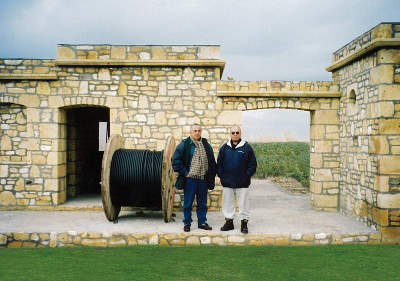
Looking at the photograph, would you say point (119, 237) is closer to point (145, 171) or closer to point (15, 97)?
point (145, 171)

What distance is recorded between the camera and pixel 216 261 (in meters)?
5.11

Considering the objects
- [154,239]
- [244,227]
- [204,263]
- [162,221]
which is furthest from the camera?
[162,221]

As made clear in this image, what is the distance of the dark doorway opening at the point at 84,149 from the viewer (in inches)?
373

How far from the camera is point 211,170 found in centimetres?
639

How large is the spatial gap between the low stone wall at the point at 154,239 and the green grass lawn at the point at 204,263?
190mm

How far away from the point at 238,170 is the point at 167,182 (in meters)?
1.25

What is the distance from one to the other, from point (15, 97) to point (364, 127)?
24.3 ft

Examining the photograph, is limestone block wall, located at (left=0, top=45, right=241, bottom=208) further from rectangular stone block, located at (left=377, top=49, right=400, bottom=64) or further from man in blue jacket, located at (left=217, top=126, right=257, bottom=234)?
rectangular stone block, located at (left=377, top=49, right=400, bottom=64)

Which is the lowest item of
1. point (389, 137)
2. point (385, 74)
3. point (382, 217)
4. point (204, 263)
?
point (204, 263)

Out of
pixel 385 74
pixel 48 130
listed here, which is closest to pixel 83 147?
pixel 48 130

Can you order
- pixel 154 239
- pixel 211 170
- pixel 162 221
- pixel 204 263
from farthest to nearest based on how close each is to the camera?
pixel 162 221
pixel 211 170
pixel 154 239
pixel 204 263

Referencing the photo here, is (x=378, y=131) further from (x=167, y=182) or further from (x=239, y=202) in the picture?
(x=167, y=182)

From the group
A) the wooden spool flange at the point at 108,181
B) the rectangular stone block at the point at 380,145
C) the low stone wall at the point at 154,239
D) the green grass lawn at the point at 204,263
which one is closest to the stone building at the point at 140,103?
the wooden spool flange at the point at 108,181

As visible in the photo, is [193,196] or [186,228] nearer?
[186,228]
